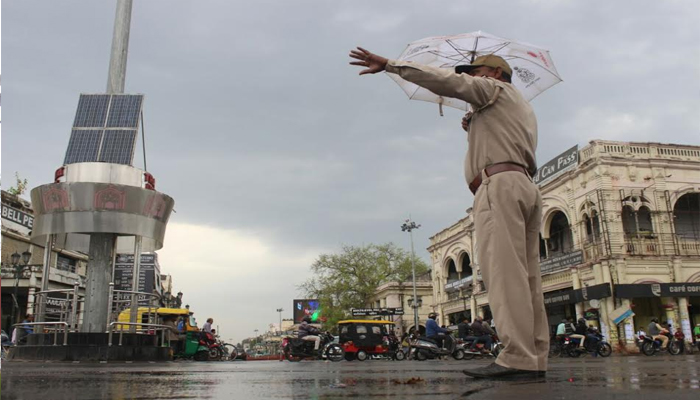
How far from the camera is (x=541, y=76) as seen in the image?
499cm

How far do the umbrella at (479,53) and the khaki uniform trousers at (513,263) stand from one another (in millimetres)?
1938

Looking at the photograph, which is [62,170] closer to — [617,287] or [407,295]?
[617,287]

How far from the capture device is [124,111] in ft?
45.0

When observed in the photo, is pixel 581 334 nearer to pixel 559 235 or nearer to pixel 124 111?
pixel 559 235

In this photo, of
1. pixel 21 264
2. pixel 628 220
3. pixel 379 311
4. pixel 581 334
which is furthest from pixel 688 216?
pixel 21 264

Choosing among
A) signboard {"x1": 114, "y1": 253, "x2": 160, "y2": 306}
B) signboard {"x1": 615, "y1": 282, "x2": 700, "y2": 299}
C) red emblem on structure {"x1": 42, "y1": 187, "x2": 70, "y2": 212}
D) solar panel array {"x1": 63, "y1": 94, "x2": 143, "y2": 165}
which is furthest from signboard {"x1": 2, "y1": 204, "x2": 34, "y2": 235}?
signboard {"x1": 615, "y1": 282, "x2": 700, "y2": 299}

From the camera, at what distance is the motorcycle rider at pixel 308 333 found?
687 inches

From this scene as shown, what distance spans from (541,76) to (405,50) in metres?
1.27

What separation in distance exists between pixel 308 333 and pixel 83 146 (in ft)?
29.9

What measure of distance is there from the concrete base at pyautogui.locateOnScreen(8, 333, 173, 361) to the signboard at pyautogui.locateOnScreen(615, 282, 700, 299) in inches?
814

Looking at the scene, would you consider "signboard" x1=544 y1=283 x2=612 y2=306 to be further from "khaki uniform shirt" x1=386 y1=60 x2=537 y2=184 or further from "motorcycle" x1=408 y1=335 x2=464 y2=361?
"khaki uniform shirt" x1=386 y1=60 x2=537 y2=184

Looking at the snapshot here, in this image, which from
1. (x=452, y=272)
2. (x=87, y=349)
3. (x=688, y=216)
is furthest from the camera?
(x=452, y=272)

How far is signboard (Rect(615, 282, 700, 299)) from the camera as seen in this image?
24.1 metres

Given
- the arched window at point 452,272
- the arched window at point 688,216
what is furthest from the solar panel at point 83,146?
the arched window at point 452,272
